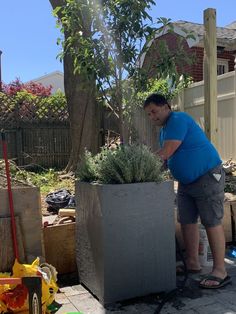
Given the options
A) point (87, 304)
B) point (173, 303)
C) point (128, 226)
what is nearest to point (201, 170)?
point (128, 226)

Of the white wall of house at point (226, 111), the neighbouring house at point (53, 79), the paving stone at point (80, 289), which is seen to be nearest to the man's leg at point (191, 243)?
the paving stone at point (80, 289)

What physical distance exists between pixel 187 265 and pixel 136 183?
1.26 meters

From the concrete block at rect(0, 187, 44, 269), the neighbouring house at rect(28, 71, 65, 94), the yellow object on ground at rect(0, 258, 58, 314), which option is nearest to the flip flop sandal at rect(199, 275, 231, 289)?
the yellow object on ground at rect(0, 258, 58, 314)

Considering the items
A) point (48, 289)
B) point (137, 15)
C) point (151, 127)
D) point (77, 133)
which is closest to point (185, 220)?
point (48, 289)

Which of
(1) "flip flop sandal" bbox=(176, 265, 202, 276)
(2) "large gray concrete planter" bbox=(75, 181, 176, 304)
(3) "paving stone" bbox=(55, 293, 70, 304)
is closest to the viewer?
(2) "large gray concrete planter" bbox=(75, 181, 176, 304)

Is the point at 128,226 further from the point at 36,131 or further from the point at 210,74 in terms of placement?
the point at 36,131

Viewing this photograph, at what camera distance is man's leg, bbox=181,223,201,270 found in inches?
161

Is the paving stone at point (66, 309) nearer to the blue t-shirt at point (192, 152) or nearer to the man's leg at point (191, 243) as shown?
the man's leg at point (191, 243)

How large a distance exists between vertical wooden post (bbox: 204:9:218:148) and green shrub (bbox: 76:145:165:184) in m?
1.95

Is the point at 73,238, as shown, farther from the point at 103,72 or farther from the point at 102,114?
the point at 102,114

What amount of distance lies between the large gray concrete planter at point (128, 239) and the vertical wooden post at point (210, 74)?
2.03 m

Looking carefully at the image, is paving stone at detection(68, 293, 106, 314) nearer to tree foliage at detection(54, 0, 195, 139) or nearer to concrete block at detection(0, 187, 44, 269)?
concrete block at detection(0, 187, 44, 269)

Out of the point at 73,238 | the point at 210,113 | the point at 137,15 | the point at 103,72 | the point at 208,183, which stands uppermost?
the point at 137,15

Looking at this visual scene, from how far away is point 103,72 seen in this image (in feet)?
14.2
